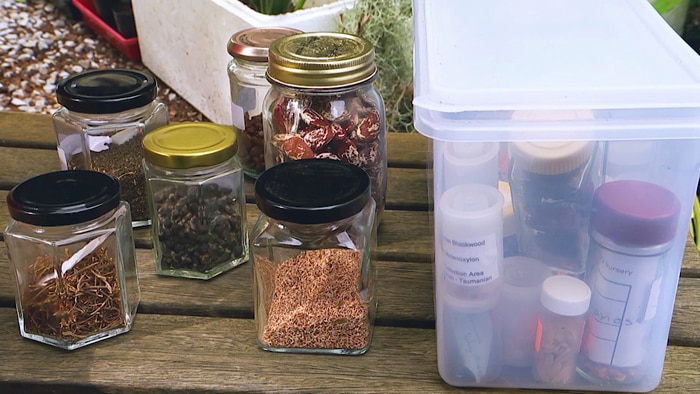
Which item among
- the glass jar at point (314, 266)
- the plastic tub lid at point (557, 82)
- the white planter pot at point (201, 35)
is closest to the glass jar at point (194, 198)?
the glass jar at point (314, 266)

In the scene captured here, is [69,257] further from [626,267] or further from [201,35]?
[201,35]

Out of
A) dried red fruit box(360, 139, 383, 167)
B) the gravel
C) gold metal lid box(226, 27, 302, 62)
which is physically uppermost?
gold metal lid box(226, 27, 302, 62)

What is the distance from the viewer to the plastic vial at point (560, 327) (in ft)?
2.23

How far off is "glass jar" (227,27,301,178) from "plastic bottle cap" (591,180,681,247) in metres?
0.54

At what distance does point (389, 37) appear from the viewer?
1662 mm

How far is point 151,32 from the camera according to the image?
2178 millimetres

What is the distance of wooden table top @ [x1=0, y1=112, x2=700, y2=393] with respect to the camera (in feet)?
2.43

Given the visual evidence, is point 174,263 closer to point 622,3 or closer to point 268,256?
point 268,256

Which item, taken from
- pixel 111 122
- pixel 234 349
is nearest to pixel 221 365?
pixel 234 349

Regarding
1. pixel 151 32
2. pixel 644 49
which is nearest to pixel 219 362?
pixel 644 49

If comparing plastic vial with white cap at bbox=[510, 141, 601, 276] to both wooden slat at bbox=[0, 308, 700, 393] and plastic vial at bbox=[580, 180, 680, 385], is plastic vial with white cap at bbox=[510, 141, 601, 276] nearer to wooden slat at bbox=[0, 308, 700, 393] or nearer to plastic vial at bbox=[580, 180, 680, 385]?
plastic vial at bbox=[580, 180, 680, 385]

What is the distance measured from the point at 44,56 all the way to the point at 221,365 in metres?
2.14

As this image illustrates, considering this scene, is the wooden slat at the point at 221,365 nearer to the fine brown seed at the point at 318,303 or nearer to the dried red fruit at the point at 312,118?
the fine brown seed at the point at 318,303

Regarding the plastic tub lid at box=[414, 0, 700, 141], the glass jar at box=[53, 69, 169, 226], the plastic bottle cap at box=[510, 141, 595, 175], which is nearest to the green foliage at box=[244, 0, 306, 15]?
the glass jar at box=[53, 69, 169, 226]
